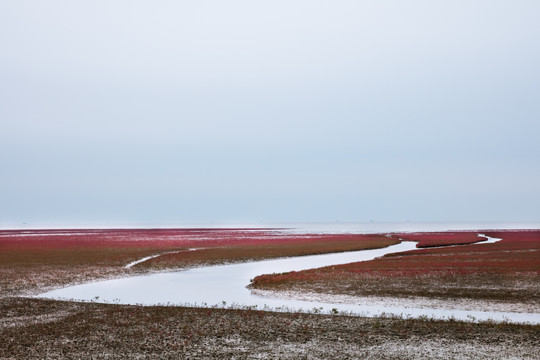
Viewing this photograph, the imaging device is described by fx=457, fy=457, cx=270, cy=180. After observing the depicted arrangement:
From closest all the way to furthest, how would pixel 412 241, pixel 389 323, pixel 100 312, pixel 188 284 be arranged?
pixel 389 323 < pixel 100 312 < pixel 188 284 < pixel 412 241

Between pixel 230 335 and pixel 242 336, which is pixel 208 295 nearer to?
pixel 230 335

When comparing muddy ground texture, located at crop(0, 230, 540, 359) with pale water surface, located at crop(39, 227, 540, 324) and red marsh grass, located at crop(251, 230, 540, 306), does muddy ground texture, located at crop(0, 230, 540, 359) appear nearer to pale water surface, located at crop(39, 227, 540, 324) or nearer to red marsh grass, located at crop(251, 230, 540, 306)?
pale water surface, located at crop(39, 227, 540, 324)

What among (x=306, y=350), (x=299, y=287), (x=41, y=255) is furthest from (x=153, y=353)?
(x=41, y=255)

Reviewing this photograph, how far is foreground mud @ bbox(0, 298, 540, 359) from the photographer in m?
16.7

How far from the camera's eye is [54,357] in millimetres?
16094

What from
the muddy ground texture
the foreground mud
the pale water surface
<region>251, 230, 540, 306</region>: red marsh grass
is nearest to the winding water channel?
the pale water surface

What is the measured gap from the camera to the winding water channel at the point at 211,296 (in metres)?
24.7

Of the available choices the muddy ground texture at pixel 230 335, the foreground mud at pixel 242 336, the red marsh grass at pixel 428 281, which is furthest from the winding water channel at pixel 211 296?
the red marsh grass at pixel 428 281

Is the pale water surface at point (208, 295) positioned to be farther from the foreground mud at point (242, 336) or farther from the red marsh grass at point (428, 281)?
the red marsh grass at point (428, 281)

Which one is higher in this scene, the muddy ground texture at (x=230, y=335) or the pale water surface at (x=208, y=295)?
the muddy ground texture at (x=230, y=335)

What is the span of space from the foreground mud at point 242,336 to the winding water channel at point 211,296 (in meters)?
2.95

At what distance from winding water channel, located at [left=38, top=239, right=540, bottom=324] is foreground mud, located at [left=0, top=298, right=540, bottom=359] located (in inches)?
116

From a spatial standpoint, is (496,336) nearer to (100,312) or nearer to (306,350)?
(306,350)

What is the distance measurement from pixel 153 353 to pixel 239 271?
2994 cm
